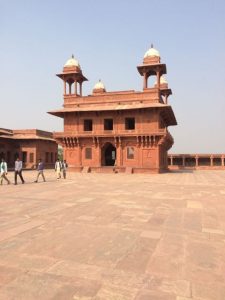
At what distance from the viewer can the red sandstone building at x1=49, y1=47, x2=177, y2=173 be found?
26625 millimetres

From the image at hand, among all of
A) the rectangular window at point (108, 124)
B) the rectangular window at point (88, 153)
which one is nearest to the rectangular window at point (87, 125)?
the rectangular window at point (108, 124)

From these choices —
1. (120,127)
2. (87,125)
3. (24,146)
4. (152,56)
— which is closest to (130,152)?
(120,127)

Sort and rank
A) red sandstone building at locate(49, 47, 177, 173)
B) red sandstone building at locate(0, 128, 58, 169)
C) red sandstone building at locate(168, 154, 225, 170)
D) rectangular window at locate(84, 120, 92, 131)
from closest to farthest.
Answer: red sandstone building at locate(49, 47, 177, 173) → rectangular window at locate(84, 120, 92, 131) → red sandstone building at locate(0, 128, 58, 169) → red sandstone building at locate(168, 154, 225, 170)

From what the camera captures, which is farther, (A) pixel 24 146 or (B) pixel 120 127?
(A) pixel 24 146

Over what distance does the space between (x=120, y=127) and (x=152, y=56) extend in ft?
26.2

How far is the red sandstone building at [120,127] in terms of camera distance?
26625mm

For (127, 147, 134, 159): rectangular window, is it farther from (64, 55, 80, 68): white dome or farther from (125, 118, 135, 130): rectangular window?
(64, 55, 80, 68): white dome

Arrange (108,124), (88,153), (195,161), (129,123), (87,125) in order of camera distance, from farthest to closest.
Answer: (195,161), (108,124), (87,125), (129,123), (88,153)

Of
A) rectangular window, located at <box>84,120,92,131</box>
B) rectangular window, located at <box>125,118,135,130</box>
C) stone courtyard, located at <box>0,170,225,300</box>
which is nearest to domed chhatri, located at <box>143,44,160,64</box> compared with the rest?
rectangular window, located at <box>125,118,135,130</box>

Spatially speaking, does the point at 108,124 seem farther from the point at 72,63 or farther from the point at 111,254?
the point at 111,254

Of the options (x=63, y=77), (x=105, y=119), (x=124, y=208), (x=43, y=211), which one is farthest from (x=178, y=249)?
(x=63, y=77)

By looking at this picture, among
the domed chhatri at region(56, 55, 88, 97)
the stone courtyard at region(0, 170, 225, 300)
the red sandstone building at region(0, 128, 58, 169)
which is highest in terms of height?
the domed chhatri at region(56, 55, 88, 97)

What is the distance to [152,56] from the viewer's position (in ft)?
94.0

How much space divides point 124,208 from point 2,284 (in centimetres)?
478
